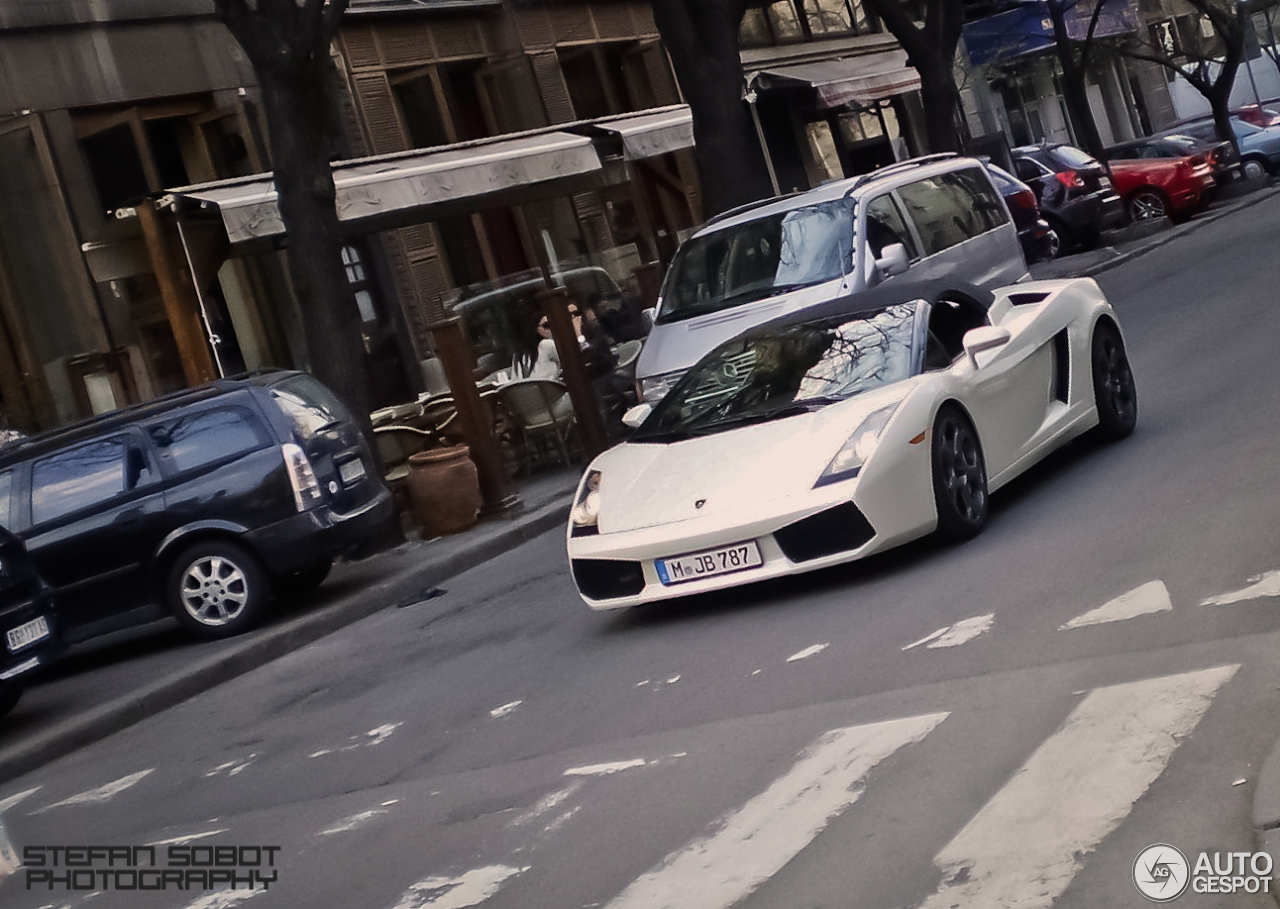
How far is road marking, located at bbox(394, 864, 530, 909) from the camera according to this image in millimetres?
5520

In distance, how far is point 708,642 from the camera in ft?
27.4

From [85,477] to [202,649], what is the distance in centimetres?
149

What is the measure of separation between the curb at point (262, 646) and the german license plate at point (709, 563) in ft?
11.9

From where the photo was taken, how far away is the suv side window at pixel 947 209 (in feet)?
51.6

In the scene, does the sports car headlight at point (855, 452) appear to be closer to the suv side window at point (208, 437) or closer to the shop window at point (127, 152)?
the suv side window at point (208, 437)

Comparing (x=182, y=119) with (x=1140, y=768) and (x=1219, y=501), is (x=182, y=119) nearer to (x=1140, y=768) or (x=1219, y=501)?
(x=1219, y=501)

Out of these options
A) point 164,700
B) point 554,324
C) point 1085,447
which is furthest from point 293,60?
point 1085,447

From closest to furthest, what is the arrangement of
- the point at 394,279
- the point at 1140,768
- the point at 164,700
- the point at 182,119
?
the point at 1140,768, the point at 164,700, the point at 182,119, the point at 394,279

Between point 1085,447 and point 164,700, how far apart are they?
5.59m

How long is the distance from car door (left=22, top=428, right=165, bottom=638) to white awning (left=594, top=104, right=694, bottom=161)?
30.5 ft

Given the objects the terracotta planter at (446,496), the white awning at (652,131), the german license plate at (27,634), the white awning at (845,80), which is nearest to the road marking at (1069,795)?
the german license plate at (27,634)

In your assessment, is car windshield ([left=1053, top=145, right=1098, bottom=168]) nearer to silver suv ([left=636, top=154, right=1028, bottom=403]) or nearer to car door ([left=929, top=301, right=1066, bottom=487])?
silver suv ([left=636, top=154, right=1028, bottom=403])

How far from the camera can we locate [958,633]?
725cm

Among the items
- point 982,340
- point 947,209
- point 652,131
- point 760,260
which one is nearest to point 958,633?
point 982,340
